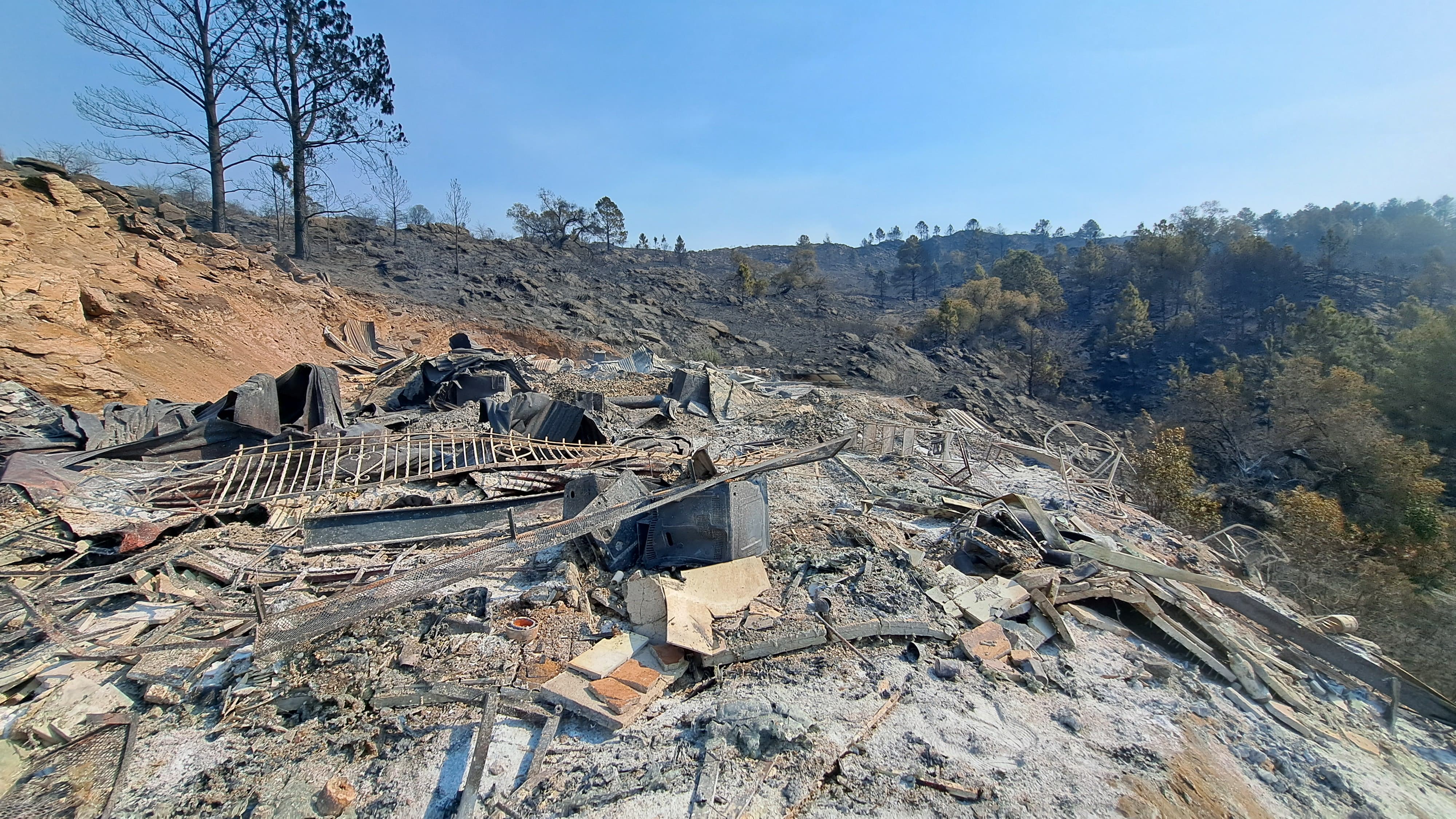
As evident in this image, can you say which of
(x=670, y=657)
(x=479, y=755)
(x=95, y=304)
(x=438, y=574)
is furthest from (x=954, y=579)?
(x=95, y=304)

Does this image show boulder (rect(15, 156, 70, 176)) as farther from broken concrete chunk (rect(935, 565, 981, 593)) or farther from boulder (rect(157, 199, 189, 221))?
broken concrete chunk (rect(935, 565, 981, 593))

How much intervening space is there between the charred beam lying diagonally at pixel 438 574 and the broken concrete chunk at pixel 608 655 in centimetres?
71

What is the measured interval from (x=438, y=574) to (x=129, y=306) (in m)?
11.4

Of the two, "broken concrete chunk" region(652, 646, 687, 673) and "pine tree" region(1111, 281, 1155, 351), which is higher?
"pine tree" region(1111, 281, 1155, 351)

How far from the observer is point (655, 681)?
10.7ft

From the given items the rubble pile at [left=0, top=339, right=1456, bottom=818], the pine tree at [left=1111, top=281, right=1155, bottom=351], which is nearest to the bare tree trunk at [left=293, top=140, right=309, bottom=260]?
the rubble pile at [left=0, top=339, right=1456, bottom=818]

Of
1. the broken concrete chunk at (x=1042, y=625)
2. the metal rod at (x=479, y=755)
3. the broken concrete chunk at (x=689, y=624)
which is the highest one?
the broken concrete chunk at (x=689, y=624)

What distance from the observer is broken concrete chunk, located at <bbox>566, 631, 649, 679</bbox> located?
3.29m

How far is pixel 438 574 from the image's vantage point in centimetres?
360

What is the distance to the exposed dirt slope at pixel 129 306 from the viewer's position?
27.0ft

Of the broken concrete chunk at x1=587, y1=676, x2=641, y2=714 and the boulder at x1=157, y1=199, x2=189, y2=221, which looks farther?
the boulder at x1=157, y1=199, x2=189, y2=221

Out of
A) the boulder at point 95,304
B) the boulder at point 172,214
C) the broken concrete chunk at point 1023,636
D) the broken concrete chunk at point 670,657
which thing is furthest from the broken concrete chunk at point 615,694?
the boulder at point 172,214

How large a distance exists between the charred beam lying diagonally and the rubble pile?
0.08 ft

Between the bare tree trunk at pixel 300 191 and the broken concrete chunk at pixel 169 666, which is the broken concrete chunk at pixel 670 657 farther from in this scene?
the bare tree trunk at pixel 300 191
